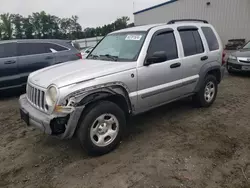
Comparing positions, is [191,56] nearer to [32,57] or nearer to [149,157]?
[149,157]

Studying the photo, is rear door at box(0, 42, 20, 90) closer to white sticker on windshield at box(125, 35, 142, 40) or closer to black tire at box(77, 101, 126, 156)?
white sticker on windshield at box(125, 35, 142, 40)

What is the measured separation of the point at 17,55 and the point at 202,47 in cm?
489

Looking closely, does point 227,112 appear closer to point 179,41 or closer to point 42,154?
point 179,41

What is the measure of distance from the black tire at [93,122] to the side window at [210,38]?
2732 mm

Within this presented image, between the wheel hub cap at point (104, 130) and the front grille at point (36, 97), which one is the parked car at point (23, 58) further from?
the wheel hub cap at point (104, 130)

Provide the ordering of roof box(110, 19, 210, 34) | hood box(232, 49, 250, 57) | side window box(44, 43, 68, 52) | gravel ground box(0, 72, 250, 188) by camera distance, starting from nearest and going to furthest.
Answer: gravel ground box(0, 72, 250, 188)
roof box(110, 19, 210, 34)
side window box(44, 43, 68, 52)
hood box(232, 49, 250, 57)

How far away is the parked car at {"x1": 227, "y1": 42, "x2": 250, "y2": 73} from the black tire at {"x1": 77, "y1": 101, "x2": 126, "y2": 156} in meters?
6.46

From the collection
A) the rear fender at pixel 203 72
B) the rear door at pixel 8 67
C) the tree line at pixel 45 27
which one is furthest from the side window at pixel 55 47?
the tree line at pixel 45 27

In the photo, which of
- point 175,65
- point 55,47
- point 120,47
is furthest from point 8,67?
point 175,65

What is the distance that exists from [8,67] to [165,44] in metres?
4.45

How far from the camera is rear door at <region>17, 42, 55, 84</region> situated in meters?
6.67

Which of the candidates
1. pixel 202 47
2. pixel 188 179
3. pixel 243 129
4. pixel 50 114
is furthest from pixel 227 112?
pixel 50 114

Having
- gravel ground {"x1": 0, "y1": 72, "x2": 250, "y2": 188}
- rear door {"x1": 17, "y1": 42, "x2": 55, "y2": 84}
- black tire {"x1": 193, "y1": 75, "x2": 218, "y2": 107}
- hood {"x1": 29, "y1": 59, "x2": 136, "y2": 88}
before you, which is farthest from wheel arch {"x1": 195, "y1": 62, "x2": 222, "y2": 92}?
rear door {"x1": 17, "y1": 42, "x2": 55, "y2": 84}

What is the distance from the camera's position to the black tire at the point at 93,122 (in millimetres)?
3205
